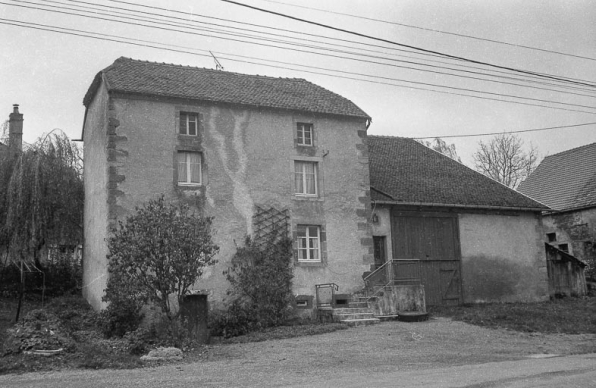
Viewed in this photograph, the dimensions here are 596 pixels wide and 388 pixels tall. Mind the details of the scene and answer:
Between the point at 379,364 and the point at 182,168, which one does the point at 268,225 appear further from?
the point at 379,364

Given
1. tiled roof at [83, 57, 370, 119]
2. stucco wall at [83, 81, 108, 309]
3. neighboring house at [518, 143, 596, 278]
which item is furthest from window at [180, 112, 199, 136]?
neighboring house at [518, 143, 596, 278]

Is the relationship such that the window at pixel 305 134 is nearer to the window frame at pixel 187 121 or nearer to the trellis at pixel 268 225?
the trellis at pixel 268 225

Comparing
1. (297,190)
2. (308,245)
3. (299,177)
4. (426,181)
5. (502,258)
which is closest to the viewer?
(308,245)

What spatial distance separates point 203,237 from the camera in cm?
1778

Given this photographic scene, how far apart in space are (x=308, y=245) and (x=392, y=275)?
126 inches

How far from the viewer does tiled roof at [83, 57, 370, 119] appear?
71.2ft

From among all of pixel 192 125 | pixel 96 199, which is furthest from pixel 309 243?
pixel 96 199

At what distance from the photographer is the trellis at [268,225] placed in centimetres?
2216

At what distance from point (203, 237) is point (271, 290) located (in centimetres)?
401

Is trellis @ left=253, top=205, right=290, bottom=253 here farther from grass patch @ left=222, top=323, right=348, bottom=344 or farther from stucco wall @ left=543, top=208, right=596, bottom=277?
stucco wall @ left=543, top=208, right=596, bottom=277

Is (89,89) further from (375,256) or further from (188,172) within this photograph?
(375,256)

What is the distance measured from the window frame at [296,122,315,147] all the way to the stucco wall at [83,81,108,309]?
21.1 ft

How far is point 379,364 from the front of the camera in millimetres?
13602

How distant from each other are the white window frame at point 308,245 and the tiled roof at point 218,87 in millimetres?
4076
